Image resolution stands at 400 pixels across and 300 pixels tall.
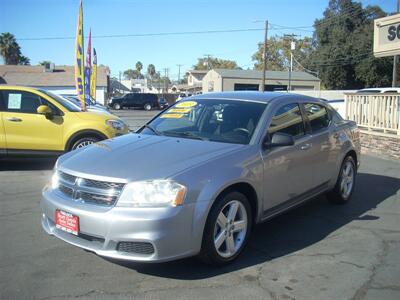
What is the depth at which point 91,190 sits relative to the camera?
3.85 metres

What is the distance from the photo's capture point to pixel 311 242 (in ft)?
16.6

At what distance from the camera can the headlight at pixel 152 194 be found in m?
3.69

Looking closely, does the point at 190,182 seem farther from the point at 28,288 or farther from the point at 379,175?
the point at 379,175

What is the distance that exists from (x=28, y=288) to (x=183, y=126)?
7.81ft

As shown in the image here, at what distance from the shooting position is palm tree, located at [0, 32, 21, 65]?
74188mm

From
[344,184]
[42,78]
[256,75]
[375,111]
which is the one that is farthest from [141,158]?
[256,75]

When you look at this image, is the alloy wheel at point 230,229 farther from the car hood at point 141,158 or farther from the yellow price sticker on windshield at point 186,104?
the yellow price sticker on windshield at point 186,104

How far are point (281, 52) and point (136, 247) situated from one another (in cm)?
8885

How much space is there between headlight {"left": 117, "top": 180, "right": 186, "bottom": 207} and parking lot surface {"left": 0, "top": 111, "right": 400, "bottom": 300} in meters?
0.75

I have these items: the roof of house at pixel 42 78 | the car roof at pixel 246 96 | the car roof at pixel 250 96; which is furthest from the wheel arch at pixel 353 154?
the roof of house at pixel 42 78

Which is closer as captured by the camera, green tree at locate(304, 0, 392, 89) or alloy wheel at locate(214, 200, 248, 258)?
alloy wheel at locate(214, 200, 248, 258)

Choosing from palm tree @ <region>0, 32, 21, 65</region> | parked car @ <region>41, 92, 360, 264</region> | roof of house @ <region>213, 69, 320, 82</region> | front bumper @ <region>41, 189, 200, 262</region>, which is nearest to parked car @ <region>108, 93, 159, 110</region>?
roof of house @ <region>213, 69, 320, 82</region>

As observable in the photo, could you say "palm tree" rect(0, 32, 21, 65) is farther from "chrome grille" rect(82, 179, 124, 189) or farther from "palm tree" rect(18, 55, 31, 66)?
"chrome grille" rect(82, 179, 124, 189)

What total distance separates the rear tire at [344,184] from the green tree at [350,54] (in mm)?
49125
